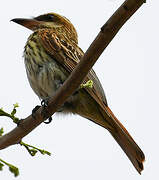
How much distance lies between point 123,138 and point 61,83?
89 centimetres

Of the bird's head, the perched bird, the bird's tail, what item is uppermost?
the bird's head

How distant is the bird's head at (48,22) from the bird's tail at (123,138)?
163 centimetres

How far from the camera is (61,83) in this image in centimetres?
458

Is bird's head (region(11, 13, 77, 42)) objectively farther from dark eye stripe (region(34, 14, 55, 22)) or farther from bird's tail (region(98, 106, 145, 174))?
bird's tail (region(98, 106, 145, 174))

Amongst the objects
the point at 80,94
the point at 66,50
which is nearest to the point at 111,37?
the point at 80,94

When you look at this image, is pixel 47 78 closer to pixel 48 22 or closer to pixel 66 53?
pixel 66 53

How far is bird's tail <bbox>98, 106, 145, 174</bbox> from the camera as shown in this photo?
15.0 ft

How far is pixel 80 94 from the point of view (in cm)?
457

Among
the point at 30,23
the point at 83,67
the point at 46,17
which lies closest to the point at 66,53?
the point at 30,23

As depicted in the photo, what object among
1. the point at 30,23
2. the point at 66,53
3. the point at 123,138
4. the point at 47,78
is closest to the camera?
the point at 47,78

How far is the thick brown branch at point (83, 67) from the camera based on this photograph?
8.57 feet

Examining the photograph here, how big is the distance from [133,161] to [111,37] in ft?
6.80

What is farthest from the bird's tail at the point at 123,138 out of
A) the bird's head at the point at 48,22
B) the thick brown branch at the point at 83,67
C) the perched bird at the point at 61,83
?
the bird's head at the point at 48,22

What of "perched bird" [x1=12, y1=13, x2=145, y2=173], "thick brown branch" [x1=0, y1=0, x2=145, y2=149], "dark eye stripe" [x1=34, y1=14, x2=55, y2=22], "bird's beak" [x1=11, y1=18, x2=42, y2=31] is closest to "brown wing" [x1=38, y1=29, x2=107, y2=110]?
"perched bird" [x1=12, y1=13, x2=145, y2=173]
